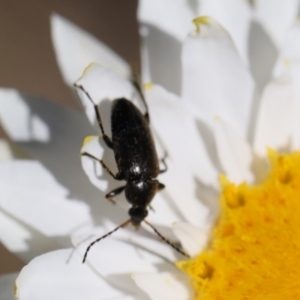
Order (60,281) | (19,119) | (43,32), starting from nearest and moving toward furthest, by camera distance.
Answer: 1. (60,281)
2. (19,119)
3. (43,32)

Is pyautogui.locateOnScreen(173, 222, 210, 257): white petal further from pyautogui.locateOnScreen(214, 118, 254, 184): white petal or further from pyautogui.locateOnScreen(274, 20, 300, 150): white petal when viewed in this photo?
pyautogui.locateOnScreen(274, 20, 300, 150): white petal

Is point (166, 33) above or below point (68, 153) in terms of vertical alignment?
above

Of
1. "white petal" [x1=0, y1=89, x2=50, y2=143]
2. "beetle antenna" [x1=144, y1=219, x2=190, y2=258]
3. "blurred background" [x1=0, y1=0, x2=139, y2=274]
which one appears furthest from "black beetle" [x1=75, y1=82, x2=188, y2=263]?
"blurred background" [x1=0, y1=0, x2=139, y2=274]

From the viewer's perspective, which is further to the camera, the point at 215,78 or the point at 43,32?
the point at 43,32

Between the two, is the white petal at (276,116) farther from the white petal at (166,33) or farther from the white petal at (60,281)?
the white petal at (60,281)

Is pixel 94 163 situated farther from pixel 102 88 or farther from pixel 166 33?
pixel 166 33

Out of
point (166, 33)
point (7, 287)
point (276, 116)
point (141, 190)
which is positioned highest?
point (166, 33)

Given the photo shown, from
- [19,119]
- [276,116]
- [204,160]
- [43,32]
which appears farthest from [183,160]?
[43,32]

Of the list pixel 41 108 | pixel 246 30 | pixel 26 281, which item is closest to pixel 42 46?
pixel 41 108
